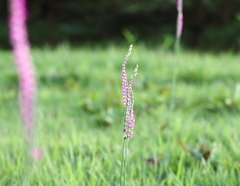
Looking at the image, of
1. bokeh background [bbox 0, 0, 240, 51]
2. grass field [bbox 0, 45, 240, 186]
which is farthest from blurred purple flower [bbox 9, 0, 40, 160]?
bokeh background [bbox 0, 0, 240, 51]

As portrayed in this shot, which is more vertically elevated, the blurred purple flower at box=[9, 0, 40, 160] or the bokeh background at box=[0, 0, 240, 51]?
the bokeh background at box=[0, 0, 240, 51]

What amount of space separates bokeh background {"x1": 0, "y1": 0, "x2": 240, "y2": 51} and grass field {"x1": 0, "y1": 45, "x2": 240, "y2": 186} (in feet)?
19.3

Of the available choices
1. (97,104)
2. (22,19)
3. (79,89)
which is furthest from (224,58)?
(22,19)

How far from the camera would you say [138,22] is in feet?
51.1

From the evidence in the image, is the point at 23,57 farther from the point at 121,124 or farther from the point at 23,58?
the point at 121,124

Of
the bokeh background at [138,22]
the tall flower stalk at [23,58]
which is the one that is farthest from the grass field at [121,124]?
the bokeh background at [138,22]

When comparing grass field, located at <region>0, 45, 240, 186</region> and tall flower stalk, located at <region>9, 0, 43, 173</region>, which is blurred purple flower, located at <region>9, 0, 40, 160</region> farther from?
grass field, located at <region>0, 45, 240, 186</region>

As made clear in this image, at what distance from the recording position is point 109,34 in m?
16.4

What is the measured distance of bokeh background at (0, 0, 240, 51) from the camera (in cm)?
1197

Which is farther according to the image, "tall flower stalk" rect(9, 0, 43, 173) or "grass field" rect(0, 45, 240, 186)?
"grass field" rect(0, 45, 240, 186)

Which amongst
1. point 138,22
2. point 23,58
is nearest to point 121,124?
point 23,58

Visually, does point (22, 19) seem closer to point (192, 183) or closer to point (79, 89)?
point (192, 183)

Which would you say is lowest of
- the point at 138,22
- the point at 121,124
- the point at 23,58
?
the point at 121,124

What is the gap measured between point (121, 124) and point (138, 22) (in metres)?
13.5
